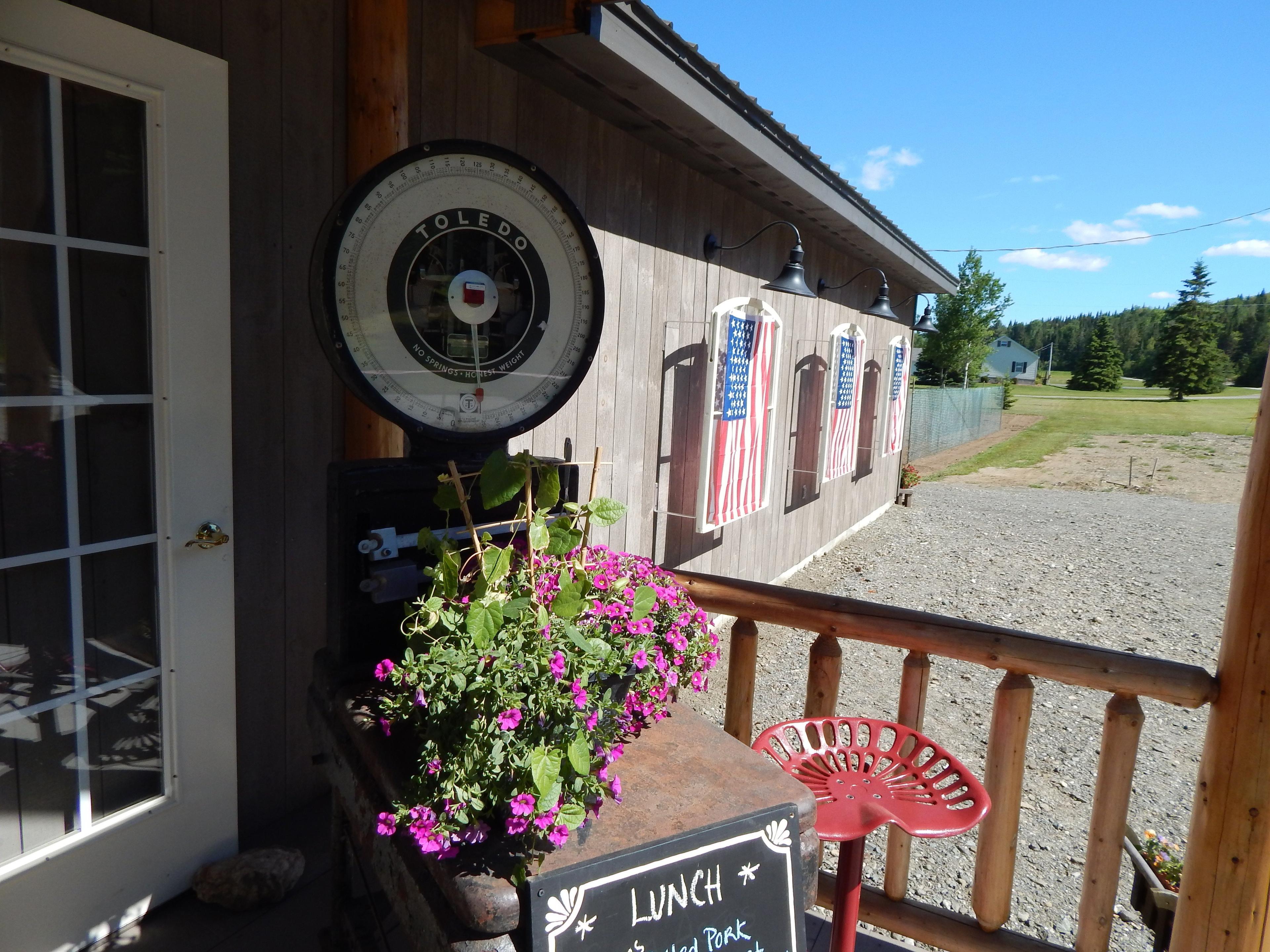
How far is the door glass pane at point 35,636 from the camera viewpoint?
55.4 inches

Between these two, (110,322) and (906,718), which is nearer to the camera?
(110,322)

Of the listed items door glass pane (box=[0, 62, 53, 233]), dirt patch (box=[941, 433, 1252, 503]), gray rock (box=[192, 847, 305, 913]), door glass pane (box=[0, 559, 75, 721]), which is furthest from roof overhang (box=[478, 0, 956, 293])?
dirt patch (box=[941, 433, 1252, 503])

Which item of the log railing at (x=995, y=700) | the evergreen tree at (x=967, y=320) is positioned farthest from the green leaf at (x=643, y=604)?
the evergreen tree at (x=967, y=320)

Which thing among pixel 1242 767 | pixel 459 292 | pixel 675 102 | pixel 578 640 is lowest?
pixel 1242 767

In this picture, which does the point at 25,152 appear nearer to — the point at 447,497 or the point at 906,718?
the point at 447,497

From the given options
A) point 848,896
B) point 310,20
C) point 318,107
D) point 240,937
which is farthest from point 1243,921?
point 310,20

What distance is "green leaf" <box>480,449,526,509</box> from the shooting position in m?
0.99

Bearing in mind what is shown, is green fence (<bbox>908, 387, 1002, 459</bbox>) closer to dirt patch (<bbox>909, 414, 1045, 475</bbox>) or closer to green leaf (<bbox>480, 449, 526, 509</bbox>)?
dirt patch (<bbox>909, 414, 1045, 475</bbox>)

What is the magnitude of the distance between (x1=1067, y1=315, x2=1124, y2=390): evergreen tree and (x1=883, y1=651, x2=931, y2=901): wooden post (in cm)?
5469

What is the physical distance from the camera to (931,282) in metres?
8.62

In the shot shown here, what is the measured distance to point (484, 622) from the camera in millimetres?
871

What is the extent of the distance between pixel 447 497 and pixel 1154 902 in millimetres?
1892

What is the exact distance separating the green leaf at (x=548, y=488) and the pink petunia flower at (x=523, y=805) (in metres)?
0.41

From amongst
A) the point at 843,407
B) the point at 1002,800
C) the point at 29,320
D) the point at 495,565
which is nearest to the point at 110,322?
the point at 29,320
